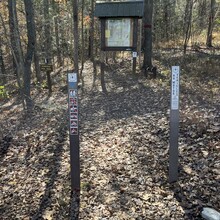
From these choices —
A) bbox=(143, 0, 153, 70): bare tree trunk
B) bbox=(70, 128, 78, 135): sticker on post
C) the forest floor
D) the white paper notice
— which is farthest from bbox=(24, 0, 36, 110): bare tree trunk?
the white paper notice

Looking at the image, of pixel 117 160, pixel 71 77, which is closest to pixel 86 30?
pixel 117 160

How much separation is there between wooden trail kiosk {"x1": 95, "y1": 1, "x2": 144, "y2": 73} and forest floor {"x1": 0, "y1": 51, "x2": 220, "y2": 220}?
2.80 metres

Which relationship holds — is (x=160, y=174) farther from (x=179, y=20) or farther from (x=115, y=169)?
(x=179, y=20)

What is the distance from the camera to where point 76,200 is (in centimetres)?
425

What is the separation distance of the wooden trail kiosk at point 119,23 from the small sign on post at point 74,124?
314 inches

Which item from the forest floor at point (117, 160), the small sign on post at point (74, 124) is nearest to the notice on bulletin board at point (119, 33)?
A: the forest floor at point (117, 160)

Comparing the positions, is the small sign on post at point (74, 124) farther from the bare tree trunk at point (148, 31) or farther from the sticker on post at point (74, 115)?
the bare tree trunk at point (148, 31)

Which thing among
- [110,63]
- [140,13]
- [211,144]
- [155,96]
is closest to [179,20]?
[110,63]

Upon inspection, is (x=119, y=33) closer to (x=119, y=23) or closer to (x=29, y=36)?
(x=119, y=23)

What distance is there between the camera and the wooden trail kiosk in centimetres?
1134

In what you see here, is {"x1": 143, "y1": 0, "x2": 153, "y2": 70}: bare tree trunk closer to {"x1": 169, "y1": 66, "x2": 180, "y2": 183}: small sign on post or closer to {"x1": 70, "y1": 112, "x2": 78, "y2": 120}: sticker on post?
{"x1": 169, "y1": 66, "x2": 180, "y2": 183}: small sign on post

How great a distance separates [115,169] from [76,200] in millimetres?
1017

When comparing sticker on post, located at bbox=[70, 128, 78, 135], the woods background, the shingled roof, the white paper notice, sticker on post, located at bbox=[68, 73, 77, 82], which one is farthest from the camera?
the woods background

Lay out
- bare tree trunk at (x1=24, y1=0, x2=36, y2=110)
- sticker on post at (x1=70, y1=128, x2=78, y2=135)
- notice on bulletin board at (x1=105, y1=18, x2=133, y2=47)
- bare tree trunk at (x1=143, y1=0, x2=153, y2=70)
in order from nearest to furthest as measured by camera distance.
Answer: sticker on post at (x1=70, y1=128, x2=78, y2=135), bare tree trunk at (x1=24, y1=0, x2=36, y2=110), notice on bulletin board at (x1=105, y1=18, x2=133, y2=47), bare tree trunk at (x1=143, y1=0, x2=153, y2=70)
